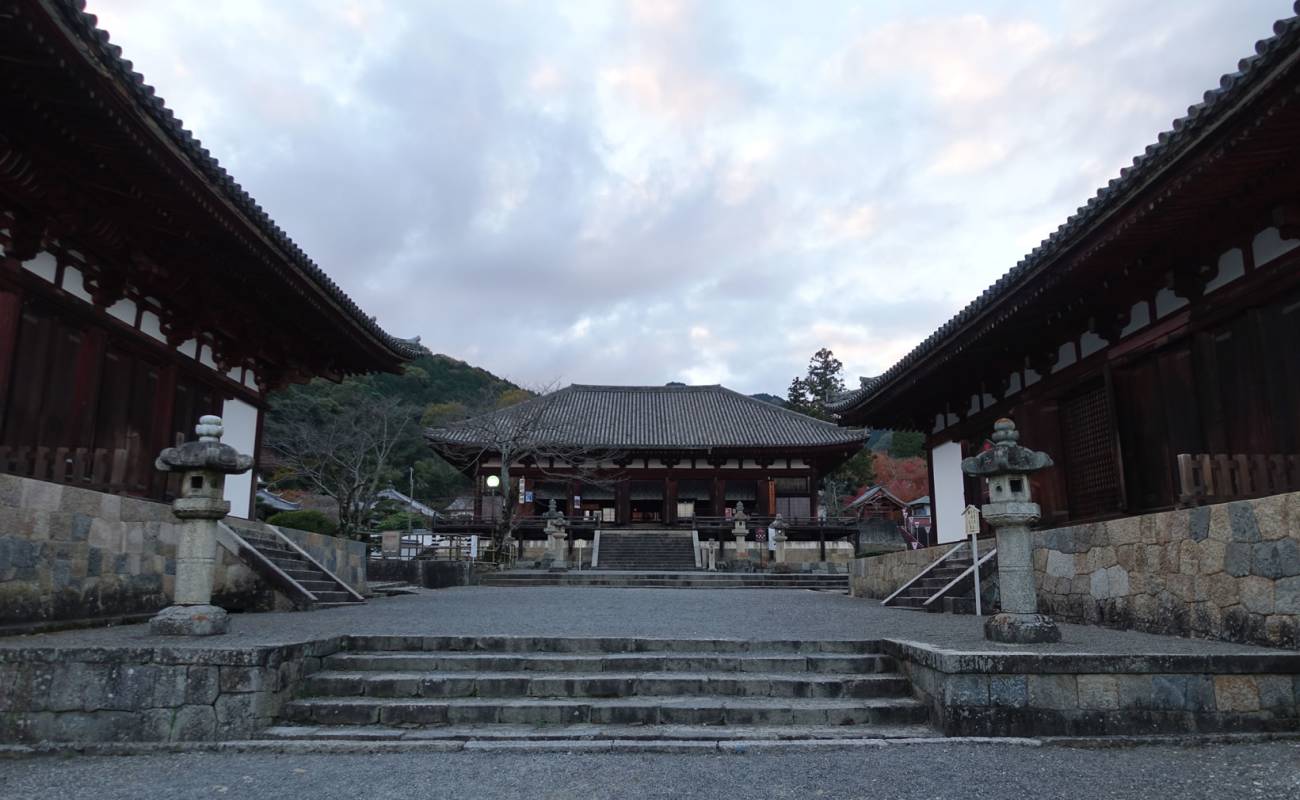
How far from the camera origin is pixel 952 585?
1030 cm

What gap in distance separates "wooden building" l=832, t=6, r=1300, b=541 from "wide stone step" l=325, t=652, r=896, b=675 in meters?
3.43

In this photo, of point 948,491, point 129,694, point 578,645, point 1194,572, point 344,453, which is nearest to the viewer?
point 129,694

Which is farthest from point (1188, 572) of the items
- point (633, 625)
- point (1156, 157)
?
point (633, 625)

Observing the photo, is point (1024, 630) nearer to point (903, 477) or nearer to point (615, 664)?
point (615, 664)

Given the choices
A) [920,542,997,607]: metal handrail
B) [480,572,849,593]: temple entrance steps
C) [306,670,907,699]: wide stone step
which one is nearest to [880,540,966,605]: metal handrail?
[920,542,997,607]: metal handrail

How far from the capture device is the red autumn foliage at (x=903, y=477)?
53625 millimetres

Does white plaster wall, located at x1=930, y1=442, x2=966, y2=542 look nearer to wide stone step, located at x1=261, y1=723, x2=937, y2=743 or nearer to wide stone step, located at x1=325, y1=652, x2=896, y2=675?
wide stone step, located at x1=325, y1=652, x2=896, y2=675

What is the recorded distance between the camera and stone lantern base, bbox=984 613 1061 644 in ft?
19.5

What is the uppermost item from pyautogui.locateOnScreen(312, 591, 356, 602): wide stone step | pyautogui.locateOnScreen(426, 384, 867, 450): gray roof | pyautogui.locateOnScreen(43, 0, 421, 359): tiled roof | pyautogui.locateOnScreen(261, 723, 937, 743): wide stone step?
pyautogui.locateOnScreen(426, 384, 867, 450): gray roof

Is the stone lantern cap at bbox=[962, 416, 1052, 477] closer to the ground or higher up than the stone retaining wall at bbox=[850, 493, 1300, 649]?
higher up

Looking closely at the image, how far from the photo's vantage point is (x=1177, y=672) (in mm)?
5184

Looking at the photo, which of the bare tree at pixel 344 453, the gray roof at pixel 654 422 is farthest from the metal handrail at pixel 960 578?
the gray roof at pixel 654 422

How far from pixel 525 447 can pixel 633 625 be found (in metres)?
A: 22.2

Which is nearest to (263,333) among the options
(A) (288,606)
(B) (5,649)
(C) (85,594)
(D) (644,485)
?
(A) (288,606)
